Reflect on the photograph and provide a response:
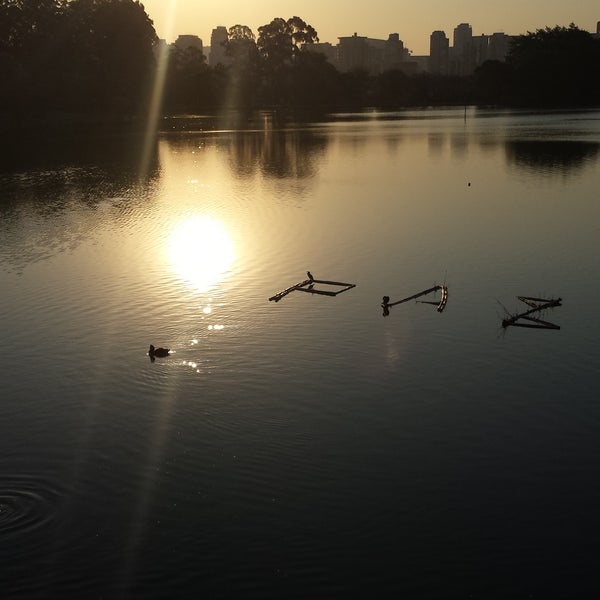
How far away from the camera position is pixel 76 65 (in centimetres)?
11369

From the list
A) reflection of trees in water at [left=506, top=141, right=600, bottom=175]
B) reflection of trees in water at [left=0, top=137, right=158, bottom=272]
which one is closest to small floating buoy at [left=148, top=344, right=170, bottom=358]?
reflection of trees in water at [left=0, top=137, right=158, bottom=272]

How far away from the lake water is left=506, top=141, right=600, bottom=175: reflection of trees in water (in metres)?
22.5

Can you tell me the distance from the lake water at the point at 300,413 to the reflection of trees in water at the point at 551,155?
2253cm

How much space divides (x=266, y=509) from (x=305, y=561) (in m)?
1.53

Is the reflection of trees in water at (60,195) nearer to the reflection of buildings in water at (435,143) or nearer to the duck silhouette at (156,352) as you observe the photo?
the duck silhouette at (156,352)

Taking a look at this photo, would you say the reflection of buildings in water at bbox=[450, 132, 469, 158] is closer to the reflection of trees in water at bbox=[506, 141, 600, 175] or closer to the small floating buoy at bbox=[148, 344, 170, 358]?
the reflection of trees in water at bbox=[506, 141, 600, 175]

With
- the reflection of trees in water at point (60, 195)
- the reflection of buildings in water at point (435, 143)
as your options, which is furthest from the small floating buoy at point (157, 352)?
the reflection of buildings in water at point (435, 143)

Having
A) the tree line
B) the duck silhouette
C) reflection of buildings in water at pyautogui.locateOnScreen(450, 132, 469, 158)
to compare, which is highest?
the tree line

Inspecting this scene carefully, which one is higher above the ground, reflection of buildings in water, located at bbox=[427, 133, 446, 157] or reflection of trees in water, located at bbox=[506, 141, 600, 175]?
reflection of buildings in water, located at bbox=[427, 133, 446, 157]

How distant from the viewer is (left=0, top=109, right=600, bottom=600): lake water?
11.9 m

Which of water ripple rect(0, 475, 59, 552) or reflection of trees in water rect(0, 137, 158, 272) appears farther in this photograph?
reflection of trees in water rect(0, 137, 158, 272)

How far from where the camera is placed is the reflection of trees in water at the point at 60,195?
37375mm

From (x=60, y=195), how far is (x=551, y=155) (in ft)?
141

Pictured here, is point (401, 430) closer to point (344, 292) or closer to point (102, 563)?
point (102, 563)
